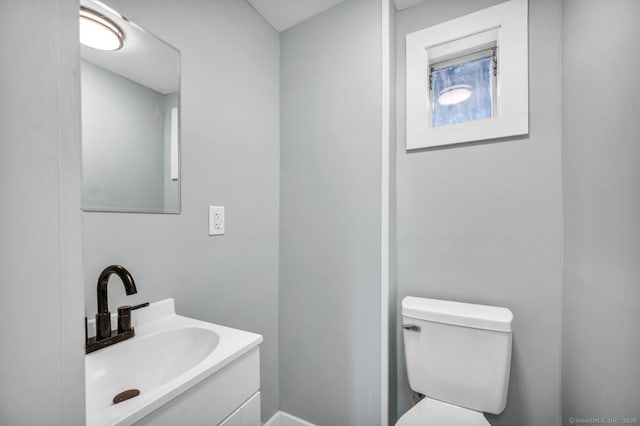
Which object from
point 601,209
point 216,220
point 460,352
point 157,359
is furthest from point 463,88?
point 157,359

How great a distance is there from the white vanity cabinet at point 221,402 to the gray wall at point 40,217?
32 centimetres

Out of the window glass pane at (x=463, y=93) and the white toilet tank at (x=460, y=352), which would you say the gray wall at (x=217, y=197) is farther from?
the window glass pane at (x=463, y=93)

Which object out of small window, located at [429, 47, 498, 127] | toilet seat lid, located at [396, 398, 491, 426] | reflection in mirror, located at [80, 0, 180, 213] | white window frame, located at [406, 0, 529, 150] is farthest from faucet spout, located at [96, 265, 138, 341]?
small window, located at [429, 47, 498, 127]

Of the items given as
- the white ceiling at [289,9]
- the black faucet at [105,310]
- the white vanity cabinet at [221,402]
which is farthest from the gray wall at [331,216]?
the black faucet at [105,310]

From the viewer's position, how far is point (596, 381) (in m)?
0.85

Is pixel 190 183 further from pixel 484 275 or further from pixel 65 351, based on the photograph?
pixel 484 275

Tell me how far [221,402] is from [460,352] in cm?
94

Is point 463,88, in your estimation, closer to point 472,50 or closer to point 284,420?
point 472,50

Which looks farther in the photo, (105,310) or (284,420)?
(284,420)

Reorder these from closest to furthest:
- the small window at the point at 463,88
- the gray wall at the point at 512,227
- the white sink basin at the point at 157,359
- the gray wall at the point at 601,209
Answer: the white sink basin at the point at 157,359, the gray wall at the point at 601,209, the gray wall at the point at 512,227, the small window at the point at 463,88

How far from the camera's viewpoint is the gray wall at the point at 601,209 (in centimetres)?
70

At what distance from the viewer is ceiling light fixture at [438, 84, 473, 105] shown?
138 cm

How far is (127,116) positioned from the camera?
0.95 meters

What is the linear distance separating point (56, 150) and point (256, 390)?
0.83m
